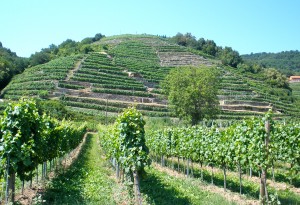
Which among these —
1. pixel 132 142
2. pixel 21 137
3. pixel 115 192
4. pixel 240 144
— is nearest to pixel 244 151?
pixel 240 144

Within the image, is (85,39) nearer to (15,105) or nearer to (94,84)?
(94,84)

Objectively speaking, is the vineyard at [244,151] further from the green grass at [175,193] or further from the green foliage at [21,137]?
the green foliage at [21,137]

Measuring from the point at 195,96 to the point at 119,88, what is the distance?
26.9 m

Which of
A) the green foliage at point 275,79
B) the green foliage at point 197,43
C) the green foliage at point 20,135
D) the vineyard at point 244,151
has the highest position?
the green foliage at point 197,43

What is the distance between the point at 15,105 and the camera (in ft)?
33.6

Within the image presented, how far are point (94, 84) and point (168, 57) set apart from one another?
130 feet

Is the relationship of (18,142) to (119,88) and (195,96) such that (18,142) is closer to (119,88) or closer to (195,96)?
(195,96)

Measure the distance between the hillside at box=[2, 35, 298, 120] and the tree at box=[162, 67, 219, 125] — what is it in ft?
43.7

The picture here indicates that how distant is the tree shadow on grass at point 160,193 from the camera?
1177 centimetres

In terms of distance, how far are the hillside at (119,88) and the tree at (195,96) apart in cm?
1331

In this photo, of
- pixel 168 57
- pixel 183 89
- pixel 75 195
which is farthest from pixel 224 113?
pixel 75 195

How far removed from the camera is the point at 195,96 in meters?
41.7

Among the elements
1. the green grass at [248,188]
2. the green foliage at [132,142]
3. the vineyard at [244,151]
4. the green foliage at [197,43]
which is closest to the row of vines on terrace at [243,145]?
the vineyard at [244,151]

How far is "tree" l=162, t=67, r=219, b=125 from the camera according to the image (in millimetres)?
41875
